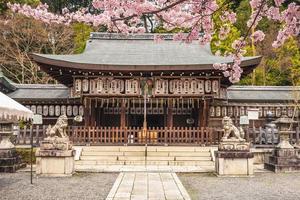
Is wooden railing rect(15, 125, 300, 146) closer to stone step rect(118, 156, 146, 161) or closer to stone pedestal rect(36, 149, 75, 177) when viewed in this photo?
stone step rect(118, 156, 146, 161)

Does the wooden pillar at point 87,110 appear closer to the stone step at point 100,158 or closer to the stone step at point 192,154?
the stone step at point 100,158

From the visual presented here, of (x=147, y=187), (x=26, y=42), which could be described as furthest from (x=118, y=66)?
(x=26, y=42)

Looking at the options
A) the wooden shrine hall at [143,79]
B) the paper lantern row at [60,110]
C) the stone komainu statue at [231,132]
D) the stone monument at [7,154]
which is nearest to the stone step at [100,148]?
the wooden shrine hall at [143,79]

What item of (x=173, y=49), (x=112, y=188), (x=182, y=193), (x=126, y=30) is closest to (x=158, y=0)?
(x=126, y=30)

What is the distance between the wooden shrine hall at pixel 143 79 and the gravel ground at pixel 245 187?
285 inches

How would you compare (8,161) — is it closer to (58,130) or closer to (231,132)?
(58,130)

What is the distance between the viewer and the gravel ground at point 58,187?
9.95m

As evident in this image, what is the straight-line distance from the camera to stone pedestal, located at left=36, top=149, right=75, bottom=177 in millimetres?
13766

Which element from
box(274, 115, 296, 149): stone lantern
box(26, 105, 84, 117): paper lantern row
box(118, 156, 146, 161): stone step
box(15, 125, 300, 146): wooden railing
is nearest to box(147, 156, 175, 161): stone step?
box(118, 156, 146, 161): stone step

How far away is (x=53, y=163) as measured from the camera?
45.3 ft

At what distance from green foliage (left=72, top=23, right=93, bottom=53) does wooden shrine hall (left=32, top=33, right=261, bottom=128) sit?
1214 centimetres

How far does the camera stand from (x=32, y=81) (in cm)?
3347

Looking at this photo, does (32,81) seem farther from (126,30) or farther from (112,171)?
(126,30)

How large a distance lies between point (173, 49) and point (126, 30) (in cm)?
1689
